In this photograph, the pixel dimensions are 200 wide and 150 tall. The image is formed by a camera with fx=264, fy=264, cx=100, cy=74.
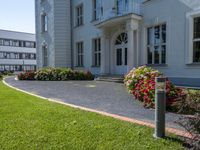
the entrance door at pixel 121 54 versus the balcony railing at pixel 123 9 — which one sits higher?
the balcony railing at pixel 123 9

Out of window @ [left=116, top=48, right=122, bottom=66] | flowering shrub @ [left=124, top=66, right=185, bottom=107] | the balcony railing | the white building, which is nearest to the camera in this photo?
flowering shrub @ [left=124, top=66, right=185, bottom=107]

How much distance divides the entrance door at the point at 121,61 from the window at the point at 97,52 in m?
2.54

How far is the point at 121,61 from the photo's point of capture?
64.4 feet

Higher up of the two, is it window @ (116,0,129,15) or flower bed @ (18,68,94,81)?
window @ (116,0,129,15)

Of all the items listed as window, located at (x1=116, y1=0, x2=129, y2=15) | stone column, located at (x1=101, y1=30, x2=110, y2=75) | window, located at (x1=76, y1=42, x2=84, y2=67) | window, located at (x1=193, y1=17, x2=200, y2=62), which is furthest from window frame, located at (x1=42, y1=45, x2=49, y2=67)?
window, located at (x1=193, y1=17, x2=200, y2=62)

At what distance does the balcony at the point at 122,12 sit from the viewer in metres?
16.8

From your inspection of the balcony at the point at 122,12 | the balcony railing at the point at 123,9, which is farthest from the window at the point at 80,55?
the balcony railing at the point at 123,9

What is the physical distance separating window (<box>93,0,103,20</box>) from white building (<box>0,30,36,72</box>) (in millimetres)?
45739

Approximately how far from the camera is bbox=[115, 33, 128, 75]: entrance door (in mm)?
19188

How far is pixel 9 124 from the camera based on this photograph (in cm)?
570

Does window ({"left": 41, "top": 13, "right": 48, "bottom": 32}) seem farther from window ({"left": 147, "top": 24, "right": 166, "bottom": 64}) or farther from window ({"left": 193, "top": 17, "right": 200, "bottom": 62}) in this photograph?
window ({"left": 193, "top": 17, "right": 200, "bottom": 62})

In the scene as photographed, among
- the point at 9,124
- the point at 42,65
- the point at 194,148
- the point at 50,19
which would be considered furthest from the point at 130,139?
the point at 42,65

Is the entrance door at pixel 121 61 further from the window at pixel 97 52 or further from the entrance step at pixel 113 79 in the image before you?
the window at pixel 97 52

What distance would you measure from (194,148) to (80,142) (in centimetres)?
187
